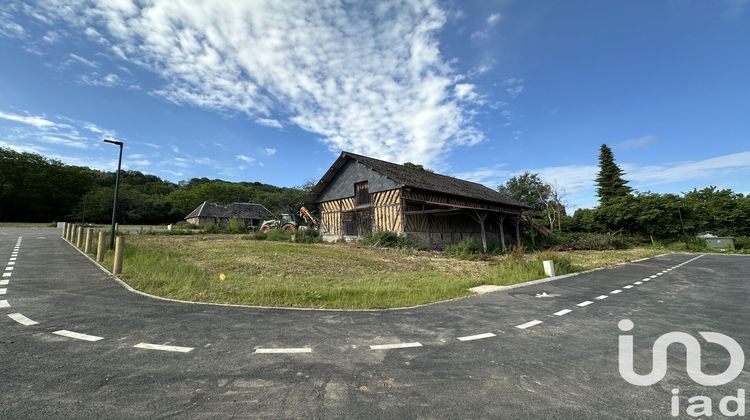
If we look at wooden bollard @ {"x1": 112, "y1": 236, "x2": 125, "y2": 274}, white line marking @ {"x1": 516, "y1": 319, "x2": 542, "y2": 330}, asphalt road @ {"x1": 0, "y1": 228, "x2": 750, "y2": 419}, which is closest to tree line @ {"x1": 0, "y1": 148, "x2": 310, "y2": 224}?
wooden bollard @ {"x1": 112, "y1": 236, "x2": 125, "y2": 274}

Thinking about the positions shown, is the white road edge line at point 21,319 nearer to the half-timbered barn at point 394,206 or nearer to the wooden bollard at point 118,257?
the wooden bollard at point 118,257

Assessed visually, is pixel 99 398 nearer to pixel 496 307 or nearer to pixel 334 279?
pixel 496 307

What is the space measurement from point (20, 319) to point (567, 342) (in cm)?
760

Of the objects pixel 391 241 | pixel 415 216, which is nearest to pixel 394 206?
pixel 415 216

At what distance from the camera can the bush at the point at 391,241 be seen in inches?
752

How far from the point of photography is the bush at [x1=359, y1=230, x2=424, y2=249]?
1909cm

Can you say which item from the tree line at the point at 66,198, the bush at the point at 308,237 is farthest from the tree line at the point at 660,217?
the tree line at the point at 66,198

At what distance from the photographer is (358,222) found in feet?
79.2

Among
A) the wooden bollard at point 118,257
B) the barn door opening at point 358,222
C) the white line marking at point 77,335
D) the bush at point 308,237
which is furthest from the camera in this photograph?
the barn door opening at point 358,222

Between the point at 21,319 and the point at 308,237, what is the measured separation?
63.0 ft

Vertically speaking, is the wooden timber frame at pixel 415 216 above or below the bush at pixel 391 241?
above

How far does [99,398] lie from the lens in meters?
2.50

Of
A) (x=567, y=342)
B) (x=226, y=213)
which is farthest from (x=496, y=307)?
(x=226, y=213)

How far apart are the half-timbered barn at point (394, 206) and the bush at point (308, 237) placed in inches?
45.8
